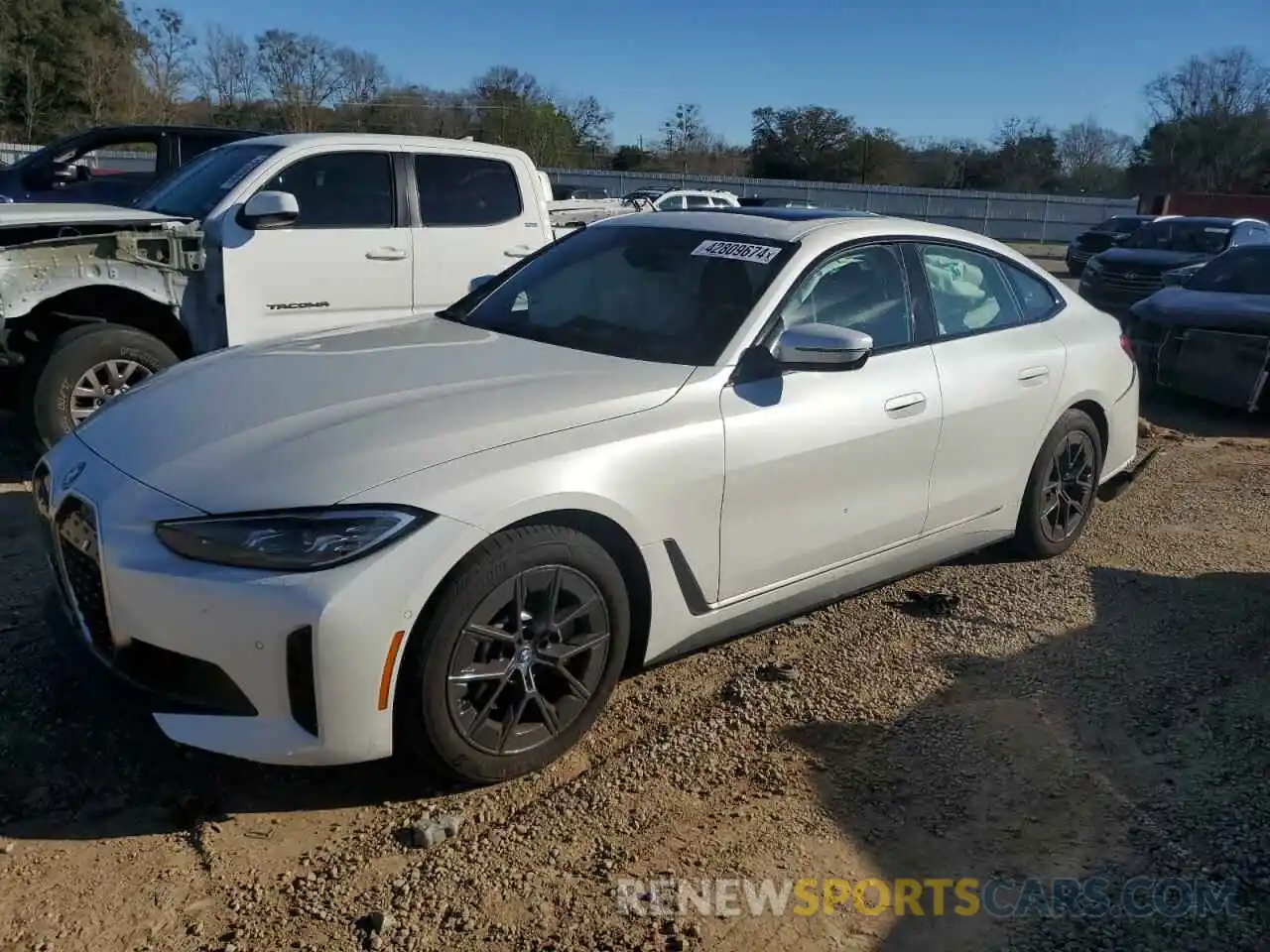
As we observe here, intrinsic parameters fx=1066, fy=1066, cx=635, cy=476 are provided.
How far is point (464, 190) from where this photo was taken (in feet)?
23.2

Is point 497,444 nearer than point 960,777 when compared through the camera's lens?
Yes

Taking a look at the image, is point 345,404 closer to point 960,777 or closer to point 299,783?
point 299,783

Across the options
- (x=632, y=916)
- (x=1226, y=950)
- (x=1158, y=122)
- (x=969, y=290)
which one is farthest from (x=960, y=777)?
(x=1158, y=122)

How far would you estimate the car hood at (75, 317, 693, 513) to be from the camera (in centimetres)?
278

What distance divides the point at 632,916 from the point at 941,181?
64.4m

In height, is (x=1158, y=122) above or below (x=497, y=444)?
above

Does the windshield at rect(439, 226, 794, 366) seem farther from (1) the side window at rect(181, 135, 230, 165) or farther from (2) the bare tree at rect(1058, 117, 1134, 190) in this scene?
(2) the bare tree at rect(1058, 117, 1134, 190)

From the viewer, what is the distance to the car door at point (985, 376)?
424 cm

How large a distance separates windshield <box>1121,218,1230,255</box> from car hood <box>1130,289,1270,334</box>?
25.9 feet

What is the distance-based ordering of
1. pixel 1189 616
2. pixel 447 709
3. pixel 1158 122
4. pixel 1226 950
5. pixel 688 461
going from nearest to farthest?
pixel 1226 950 < pixel 447 709 < pixel 688 461 < pixel 1189 616 < pixel 1158 122

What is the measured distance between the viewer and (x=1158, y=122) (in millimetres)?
60375

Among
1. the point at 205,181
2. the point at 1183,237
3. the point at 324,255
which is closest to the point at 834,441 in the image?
the point at 324,255

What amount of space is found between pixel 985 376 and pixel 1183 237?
14266 mm

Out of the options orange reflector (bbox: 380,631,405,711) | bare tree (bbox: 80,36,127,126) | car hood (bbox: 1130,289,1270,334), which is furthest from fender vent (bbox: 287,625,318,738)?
bare tree (bbox: 80,36,127,126)
